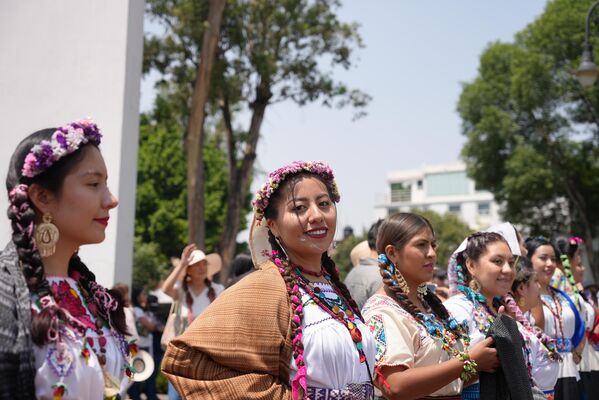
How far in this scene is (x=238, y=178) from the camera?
15.5 meters

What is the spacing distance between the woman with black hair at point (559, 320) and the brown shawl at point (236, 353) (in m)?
3.49

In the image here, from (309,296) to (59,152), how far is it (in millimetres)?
1135

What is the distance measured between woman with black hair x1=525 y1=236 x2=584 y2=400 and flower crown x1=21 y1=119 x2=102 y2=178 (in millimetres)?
4191

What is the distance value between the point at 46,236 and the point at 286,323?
0.93 metres

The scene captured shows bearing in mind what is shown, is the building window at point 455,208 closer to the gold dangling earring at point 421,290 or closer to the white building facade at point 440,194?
the white building facade at point 440,194

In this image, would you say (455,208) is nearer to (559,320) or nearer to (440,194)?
(440,194)

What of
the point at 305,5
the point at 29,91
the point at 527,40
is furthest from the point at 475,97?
the point at 29,91

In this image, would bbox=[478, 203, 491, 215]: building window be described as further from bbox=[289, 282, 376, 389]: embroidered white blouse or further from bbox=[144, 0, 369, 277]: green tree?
bbox=[289, 282, 376, 389]: embroidered white blouse

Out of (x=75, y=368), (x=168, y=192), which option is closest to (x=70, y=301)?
(x=75, y=368)

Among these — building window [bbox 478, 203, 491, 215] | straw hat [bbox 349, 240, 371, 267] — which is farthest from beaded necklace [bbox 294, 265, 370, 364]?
building window [bbox 478, 203, 491, 215]

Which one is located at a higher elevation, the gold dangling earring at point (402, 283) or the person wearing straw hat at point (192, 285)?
the gold dangling earring at point (402, 283)

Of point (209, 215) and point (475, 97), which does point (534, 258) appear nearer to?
point (475, 97)

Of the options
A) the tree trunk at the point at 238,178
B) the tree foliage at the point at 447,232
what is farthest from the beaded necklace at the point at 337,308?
the tree foliage at the point at 447,232

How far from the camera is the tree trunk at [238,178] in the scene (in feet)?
49.0
